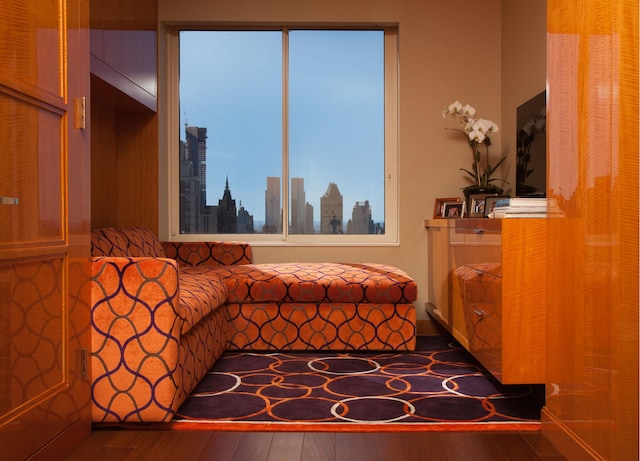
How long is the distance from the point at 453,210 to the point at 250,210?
5.18 ft

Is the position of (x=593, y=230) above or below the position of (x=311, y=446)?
above

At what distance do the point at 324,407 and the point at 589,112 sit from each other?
1.48 metres

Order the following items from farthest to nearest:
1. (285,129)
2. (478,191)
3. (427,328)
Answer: (285,129) < (427,328) < (478,191)

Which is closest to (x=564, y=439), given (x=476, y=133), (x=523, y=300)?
(x=523, y=300)

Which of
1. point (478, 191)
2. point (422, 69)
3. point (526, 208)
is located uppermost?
point (422, 69)

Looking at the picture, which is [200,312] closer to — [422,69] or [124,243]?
[124,243]

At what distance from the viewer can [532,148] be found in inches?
135

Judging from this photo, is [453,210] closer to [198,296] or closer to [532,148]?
[532,148]

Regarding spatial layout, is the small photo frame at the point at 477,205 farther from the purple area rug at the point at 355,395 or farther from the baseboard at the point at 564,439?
the baseboard at the point at 564,439

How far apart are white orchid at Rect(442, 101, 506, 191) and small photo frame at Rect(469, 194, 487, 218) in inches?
6.6

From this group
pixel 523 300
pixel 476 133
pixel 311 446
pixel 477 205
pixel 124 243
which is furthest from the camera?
pixel 476 133

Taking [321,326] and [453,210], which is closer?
[321,326]

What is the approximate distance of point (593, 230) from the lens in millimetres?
1711

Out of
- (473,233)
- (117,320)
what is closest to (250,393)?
(117,320)
